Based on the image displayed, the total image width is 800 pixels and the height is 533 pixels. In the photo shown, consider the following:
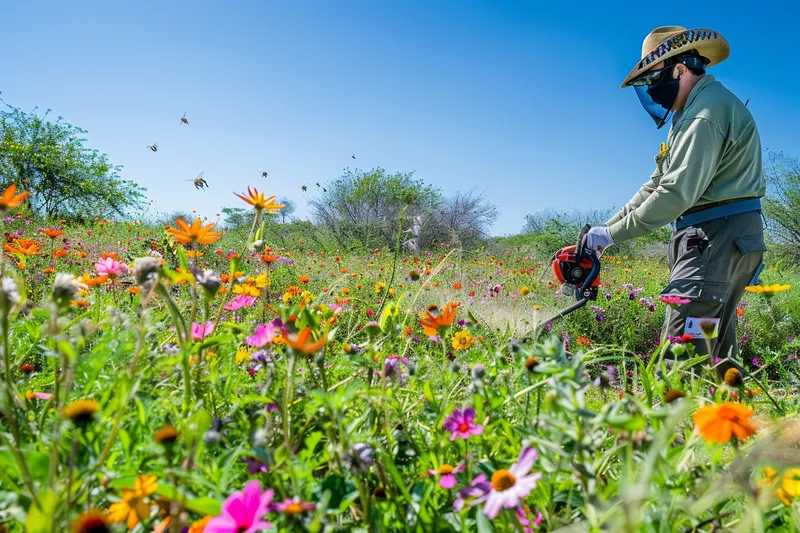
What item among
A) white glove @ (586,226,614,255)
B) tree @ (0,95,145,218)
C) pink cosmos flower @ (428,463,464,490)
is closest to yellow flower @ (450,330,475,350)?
pink cosmos flower @ (428,463,464,490)

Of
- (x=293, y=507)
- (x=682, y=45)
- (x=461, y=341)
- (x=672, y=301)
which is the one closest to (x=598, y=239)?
(x=682, y=45)

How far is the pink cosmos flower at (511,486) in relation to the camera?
21.8 inches

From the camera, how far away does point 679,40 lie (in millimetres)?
2584

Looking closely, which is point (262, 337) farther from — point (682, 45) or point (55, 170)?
point (55, 170)

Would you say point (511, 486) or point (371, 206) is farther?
point (371, 206)

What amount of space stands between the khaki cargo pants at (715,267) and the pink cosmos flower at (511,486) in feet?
6.90

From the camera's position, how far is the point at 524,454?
627 mm

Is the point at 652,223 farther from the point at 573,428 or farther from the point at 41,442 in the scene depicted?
the point at 41,442

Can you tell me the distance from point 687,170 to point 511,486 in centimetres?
222

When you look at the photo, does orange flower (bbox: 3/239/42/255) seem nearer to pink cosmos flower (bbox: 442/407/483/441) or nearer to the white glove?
pink cosmos flower (bbox: 442/407/483/441)

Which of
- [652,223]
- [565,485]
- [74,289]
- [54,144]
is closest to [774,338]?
[652,223]

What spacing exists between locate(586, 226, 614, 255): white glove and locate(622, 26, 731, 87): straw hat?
0.91 metres

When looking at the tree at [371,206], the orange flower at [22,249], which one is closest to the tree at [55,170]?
the tree at [371,206]

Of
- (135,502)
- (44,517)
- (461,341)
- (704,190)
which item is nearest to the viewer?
(44,517)
